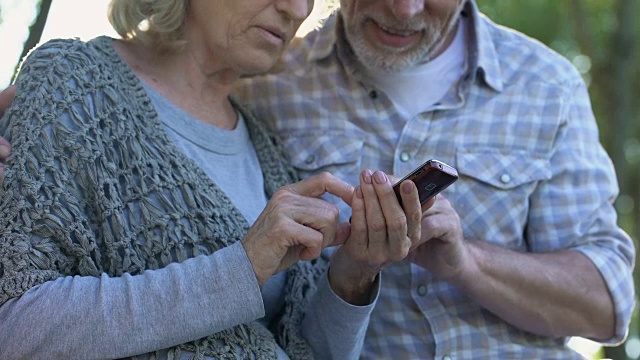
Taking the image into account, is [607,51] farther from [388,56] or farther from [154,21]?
[154,21]

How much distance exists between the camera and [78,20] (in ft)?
8.11

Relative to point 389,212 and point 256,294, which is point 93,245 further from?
point 389,212

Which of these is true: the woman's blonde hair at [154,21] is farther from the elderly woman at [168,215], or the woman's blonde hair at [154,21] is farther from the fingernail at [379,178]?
the fingernail at [379,178]

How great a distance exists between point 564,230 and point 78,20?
139 centimetres

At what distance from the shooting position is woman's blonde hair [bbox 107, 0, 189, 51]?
2135 mm

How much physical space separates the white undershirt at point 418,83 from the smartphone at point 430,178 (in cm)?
69

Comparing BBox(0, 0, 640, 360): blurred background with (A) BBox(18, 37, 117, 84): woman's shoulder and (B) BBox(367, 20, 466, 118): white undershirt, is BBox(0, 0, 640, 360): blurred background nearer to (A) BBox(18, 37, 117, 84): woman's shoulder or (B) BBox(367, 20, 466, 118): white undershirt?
(B) BBox(367, 20, 466, 118): white undershirt

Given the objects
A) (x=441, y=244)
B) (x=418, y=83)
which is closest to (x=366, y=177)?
(x=441, y=244)

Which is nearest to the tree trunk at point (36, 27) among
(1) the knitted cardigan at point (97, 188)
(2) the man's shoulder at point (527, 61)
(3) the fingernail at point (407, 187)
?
(1) the knitted cardigan at point (97, 188)

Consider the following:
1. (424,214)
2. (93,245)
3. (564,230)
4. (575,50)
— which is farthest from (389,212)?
(575,50)

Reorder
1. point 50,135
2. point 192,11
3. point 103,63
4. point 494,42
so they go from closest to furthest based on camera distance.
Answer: point 50,135 → point 103,63 → point 192,11 → point 494,42

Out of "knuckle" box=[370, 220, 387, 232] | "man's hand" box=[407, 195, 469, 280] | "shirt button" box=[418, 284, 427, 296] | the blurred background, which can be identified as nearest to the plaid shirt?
"shirt button" box=[418, 284, 427, 296]

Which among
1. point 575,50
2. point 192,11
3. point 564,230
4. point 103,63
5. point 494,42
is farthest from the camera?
point 575,50

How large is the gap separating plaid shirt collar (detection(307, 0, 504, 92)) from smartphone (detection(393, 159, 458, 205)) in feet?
2.49
